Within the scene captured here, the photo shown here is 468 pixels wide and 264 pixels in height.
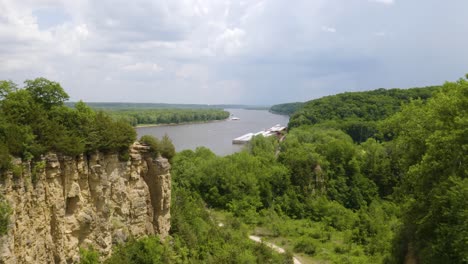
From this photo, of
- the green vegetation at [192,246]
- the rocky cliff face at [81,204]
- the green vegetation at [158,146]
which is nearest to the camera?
the rocky cliff face at [81,204]

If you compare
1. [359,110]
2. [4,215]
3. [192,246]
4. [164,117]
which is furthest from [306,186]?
[164,117]

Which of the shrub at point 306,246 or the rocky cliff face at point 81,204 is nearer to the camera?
the rocky cliff face at point 81,204

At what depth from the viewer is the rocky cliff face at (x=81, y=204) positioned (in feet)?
47.3

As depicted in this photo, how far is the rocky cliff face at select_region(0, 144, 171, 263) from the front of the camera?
14.4 meters

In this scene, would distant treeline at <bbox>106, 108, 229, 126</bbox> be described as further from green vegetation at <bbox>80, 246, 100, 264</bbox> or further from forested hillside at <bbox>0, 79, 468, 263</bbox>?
green vegetation at <bbox>80, 246, 100, 264</bbox>

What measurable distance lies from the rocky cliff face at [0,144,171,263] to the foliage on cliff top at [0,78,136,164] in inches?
21.5

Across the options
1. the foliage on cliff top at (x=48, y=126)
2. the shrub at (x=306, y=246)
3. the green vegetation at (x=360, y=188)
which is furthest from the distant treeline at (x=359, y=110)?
the foliage on cliff top at (x=48, y=126)

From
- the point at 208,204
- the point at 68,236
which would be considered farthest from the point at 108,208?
the point at 208,204

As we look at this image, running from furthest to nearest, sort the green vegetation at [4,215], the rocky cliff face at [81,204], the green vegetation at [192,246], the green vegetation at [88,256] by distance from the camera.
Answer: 1. the green vegetation at [192,246]
2. the green vegetation at [88,256]
3. the rocky cliff face at [81,204]
4. the green vegetation at [4,215]

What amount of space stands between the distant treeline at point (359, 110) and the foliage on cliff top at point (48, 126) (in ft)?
192

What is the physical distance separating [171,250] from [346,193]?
1103 inches

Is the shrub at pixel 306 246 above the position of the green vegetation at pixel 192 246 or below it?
below

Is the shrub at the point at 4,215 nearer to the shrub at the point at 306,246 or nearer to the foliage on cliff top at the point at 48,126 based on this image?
the foliage on cliff top at the point at 48,126

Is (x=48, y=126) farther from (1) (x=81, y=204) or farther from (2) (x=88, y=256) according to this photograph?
(2) (x=88, y=256)
